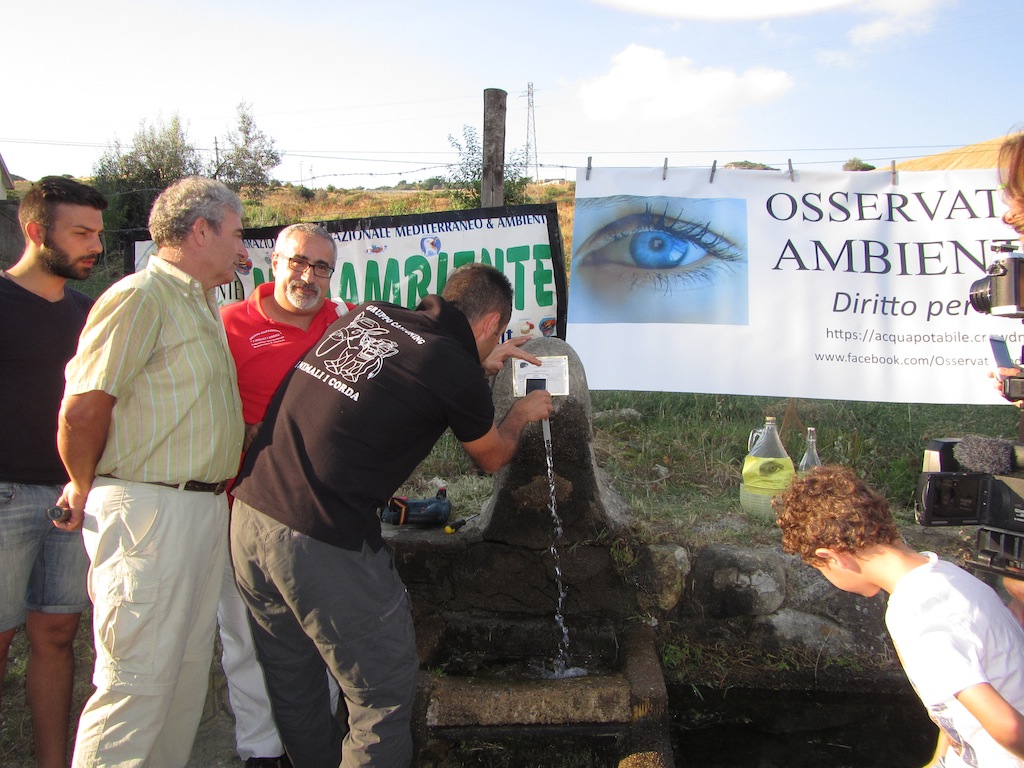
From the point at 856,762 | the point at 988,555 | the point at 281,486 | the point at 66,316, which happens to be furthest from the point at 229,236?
the point at 856,762

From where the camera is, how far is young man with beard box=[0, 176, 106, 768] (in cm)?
242

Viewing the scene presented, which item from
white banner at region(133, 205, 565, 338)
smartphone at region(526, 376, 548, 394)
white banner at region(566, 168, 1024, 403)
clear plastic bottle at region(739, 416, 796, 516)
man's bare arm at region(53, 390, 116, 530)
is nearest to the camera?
man's bare arm at region(53, 390, 116, 530)

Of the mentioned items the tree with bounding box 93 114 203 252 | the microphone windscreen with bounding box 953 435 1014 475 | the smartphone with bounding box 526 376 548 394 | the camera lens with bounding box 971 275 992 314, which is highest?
the tree with bounding box 93 114 203 252

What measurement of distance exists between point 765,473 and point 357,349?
8.17ft

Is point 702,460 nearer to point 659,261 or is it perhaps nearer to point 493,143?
point 659,261

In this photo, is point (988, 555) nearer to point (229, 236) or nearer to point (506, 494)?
point (506, 494)

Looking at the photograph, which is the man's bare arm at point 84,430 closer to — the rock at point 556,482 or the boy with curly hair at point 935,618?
the rock at point 556,482

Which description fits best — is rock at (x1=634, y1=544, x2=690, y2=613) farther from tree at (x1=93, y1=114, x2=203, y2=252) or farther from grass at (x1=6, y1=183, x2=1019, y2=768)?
tree at (x1=93, y1=114, x2=203, y2=252)

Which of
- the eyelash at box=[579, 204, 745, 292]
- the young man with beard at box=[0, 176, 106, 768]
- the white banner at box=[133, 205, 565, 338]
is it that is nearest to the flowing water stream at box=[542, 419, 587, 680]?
the white banner at box=[133, 205, 565, 338]

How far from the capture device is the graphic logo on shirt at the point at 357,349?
2.14 metres

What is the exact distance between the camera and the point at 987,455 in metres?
A: 2.40

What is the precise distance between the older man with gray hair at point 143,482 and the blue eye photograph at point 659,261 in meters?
2.56

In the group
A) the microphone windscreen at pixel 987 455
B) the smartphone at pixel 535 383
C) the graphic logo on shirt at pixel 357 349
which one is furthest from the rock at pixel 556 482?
the microphone windscreen at pixel 987 455

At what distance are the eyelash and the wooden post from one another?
0.62 meters
